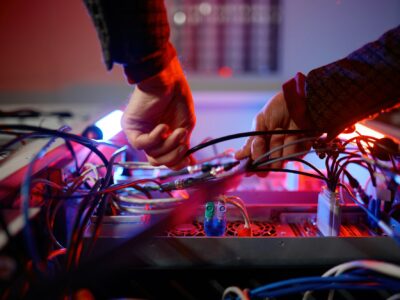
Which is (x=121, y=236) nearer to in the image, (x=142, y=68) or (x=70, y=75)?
(x=142, y=68)

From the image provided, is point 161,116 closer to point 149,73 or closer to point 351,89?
point 149,73

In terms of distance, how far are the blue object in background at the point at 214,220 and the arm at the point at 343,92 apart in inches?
4.5

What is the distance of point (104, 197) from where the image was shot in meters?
0.56

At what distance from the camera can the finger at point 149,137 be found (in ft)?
2.04

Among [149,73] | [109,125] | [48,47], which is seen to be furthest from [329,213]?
[48,47]

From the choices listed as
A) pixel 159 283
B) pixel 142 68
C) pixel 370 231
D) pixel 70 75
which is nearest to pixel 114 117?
pixel 142 68

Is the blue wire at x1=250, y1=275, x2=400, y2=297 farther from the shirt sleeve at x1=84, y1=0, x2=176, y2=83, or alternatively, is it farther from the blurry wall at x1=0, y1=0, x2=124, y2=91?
the blurry wall at x1=0, y1=0, x2=124, y2=91

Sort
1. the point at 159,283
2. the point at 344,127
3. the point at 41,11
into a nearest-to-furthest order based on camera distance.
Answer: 1. the point at 159,283
2. the point at 344,127
3. the point at 41,11

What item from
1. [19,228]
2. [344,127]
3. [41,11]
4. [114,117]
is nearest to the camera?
[19,228]

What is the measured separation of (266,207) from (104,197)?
1.06ft

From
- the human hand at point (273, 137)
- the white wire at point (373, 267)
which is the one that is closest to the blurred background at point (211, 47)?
the human hand at point (273, 137)

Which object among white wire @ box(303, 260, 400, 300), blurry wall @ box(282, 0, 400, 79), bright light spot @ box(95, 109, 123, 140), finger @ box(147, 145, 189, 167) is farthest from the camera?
blurry wall @ box(282, 0, 400, 79)

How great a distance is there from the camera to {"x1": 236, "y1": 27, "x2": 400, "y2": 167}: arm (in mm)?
628

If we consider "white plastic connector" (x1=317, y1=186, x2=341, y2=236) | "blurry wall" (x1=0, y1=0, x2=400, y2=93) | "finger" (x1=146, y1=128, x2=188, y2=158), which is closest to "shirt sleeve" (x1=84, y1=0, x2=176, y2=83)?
"finger" (x1=146, y1=128, x2=188, y2=158)
